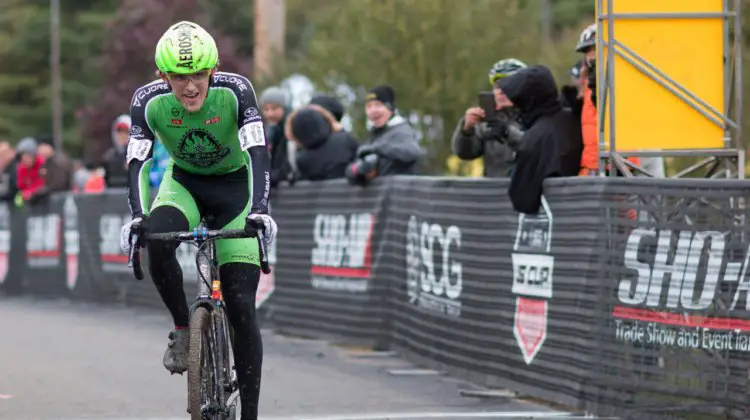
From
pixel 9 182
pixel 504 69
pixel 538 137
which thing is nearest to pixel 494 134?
pixel 538 137

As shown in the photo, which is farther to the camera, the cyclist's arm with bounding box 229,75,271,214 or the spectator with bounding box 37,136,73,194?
the spectator with bounding box 37,136,73,194

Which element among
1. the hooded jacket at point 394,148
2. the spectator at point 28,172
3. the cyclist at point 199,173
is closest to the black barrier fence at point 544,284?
the hooded jacket at point 394,148

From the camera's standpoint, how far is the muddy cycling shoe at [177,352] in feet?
27.0

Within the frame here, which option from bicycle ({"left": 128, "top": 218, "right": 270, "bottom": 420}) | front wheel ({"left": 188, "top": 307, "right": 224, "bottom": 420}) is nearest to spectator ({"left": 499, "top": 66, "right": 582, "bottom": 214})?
bicycle ({"left": 128, "top": 218, "right": 270, "bottom": 420})

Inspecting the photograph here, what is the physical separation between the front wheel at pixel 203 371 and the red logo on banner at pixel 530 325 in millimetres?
3049

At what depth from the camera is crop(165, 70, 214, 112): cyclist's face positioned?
8.16m

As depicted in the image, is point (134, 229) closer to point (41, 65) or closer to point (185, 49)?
point (185, 49)

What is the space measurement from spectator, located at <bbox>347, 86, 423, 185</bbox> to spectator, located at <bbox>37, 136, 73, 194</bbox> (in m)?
9.56

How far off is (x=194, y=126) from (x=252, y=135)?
374 millimetres

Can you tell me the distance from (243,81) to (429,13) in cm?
2581

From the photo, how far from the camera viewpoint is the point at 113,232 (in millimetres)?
20422

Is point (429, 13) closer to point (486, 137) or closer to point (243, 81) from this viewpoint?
point (486, 137)

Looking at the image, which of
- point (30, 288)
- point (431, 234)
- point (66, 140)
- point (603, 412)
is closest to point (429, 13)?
point (30, 288)

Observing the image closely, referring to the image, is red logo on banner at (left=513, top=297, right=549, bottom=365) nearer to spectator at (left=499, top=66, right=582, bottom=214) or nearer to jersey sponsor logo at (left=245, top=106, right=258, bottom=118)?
spectator at (left=499, top=66, right=582, bottom=214)
